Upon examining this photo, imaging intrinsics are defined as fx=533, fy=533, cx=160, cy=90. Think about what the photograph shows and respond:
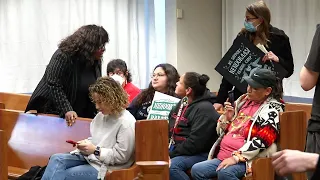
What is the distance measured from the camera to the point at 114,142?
328cm

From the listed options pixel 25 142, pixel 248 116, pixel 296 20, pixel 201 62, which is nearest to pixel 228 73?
pixel 248 116

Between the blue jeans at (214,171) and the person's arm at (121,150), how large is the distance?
422 millimetres

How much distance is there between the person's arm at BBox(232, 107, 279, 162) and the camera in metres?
3.11

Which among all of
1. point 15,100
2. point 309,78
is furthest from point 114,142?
point 15,100

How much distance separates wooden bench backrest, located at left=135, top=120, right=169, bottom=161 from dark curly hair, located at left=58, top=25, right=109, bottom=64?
1.26m

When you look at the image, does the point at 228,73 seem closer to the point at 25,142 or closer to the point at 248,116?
the point at 248,116

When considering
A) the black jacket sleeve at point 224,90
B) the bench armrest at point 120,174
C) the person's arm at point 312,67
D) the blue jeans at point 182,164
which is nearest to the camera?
the person's arm at point 312,67

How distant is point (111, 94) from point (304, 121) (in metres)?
1.17

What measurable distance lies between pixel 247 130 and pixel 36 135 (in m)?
1.72

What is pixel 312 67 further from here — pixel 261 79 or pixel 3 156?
pixel 3 156

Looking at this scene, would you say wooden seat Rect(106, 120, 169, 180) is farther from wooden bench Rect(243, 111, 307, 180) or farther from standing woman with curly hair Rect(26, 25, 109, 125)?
standing woman with curly hair Rect(26, 25, 109, 125)

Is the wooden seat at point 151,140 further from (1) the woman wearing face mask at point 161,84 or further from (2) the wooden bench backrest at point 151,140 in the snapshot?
(1) the woman wearing face mask at point 161,84

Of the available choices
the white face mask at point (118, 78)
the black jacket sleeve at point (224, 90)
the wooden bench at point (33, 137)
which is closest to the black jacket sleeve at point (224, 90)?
the black jacket sleeve at point (224, 90)

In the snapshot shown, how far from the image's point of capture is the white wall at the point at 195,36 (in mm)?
6383
